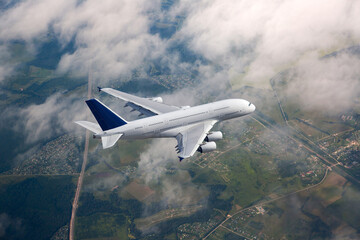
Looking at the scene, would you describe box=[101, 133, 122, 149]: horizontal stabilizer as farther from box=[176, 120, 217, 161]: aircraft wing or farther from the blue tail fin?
box=[176, 120, 217, 161]: aircraft wing

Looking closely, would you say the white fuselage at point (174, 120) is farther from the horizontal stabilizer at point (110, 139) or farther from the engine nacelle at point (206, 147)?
the engine nacelle at point (206, 147)

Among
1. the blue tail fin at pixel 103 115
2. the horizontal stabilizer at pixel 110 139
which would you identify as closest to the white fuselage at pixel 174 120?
the horizontal stabilizer at pixel 110 139

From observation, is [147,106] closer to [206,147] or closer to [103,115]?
[103,115]

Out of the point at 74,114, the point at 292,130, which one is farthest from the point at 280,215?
the point at 74,114

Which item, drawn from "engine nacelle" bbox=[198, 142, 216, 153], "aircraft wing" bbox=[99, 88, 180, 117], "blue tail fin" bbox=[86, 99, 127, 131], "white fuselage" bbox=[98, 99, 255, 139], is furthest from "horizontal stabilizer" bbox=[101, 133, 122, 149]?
"engine nacelle" bbox=[198, 142, 216, 153]

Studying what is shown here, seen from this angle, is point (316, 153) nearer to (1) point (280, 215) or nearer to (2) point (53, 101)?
(1) point (280, 215)

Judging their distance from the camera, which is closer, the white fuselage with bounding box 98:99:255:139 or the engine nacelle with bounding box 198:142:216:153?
the engine nacelle with bounding box 198:142:216:153

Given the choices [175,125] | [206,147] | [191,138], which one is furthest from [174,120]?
[206,147]
